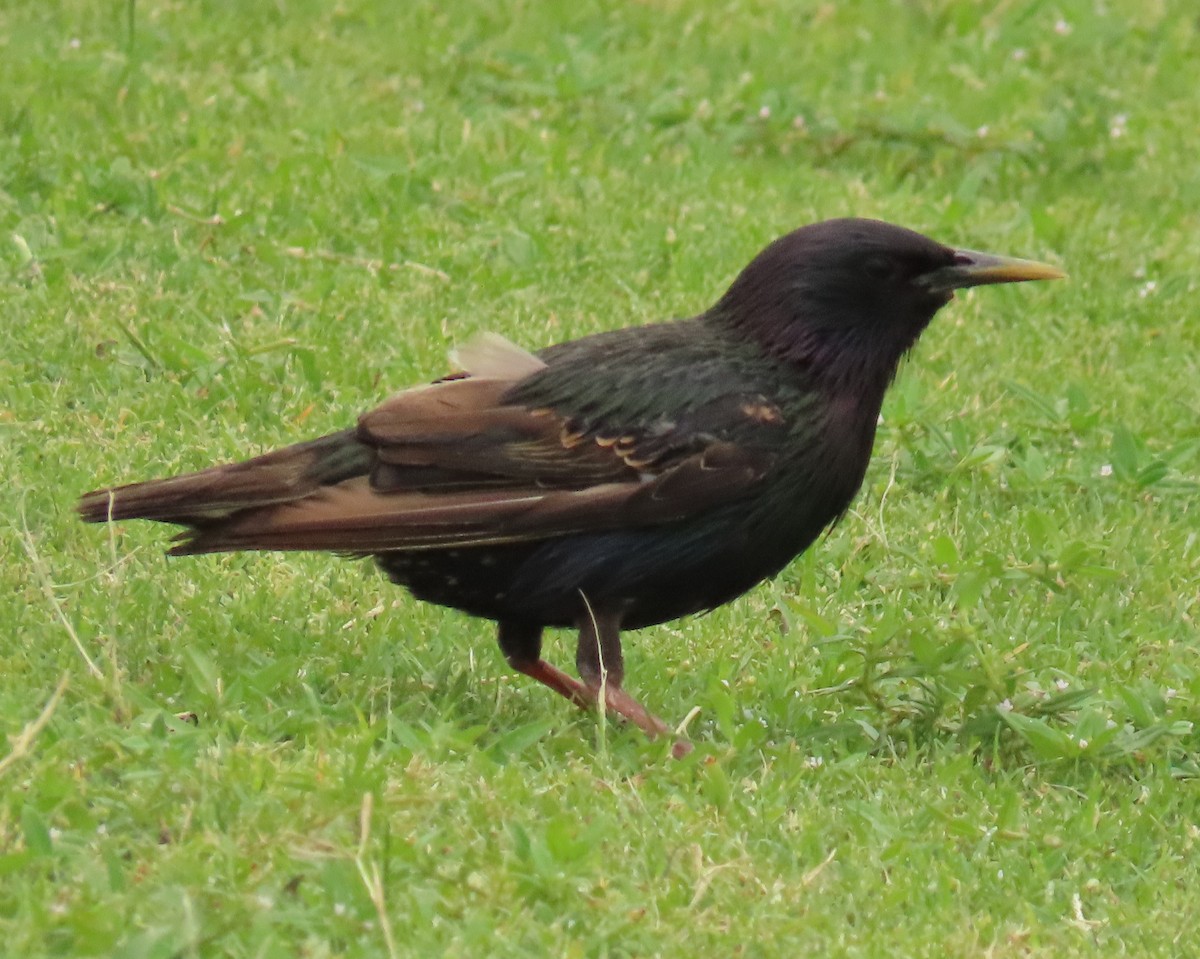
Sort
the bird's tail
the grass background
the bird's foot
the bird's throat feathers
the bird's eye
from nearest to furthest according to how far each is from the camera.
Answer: the grass background, the bird's foot, the bird's tail, the bird's throat feathers, the bird's eye

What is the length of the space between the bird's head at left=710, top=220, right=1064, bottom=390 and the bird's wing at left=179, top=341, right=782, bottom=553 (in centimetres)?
28

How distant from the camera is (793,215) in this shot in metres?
9.23

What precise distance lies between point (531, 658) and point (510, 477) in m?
0.55

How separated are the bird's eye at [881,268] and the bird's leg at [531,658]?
1261 mm

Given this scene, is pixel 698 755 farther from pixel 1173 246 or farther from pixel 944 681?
pixel 1173 246

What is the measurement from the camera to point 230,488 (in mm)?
5523

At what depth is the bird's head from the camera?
580 cm

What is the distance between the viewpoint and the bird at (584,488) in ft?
18.0

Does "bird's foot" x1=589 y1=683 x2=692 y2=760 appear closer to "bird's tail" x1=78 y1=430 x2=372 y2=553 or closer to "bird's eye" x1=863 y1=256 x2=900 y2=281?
"bird's tail" x1=78 y1=430 x2=372 y2=553

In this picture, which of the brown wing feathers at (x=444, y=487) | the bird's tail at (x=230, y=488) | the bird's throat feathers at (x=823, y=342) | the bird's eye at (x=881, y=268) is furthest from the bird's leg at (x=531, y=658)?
the bird's eye at (x=881, y=268)

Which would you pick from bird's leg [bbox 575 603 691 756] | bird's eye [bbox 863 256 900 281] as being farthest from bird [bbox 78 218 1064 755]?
bird's eye [bbox 863 256 900 281]

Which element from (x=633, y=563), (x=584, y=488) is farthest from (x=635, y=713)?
(x=584, y=488)

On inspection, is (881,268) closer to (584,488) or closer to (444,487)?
(584,488)

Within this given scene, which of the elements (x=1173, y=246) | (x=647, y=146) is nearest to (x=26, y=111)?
(x=647, y=146)
